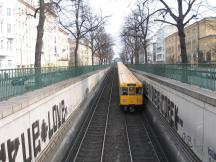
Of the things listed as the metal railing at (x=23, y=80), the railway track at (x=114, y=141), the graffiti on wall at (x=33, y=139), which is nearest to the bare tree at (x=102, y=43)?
the railway track at (x=114, y=141)

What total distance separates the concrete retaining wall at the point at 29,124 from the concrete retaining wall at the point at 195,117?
5.01 metres

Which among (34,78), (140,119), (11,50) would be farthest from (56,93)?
(11,50)

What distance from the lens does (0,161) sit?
26.3 ft

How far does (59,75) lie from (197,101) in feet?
37.2

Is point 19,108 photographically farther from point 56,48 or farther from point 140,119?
point 56,48

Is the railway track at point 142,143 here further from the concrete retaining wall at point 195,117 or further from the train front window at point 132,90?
the train front window at point 132,90

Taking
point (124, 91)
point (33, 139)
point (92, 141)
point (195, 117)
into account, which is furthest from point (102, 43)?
point (33, 139)

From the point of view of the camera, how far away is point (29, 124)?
10.9 meters

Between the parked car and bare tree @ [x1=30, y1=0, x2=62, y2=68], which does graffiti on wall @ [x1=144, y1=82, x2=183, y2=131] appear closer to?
the parked car

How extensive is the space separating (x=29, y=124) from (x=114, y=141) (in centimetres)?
888

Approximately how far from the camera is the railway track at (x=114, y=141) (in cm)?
1597

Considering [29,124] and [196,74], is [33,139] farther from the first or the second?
[196,74]

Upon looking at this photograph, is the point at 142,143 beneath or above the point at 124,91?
beneath

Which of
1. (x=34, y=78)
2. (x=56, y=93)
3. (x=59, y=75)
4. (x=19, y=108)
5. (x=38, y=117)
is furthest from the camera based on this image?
(x=59, y=75)
